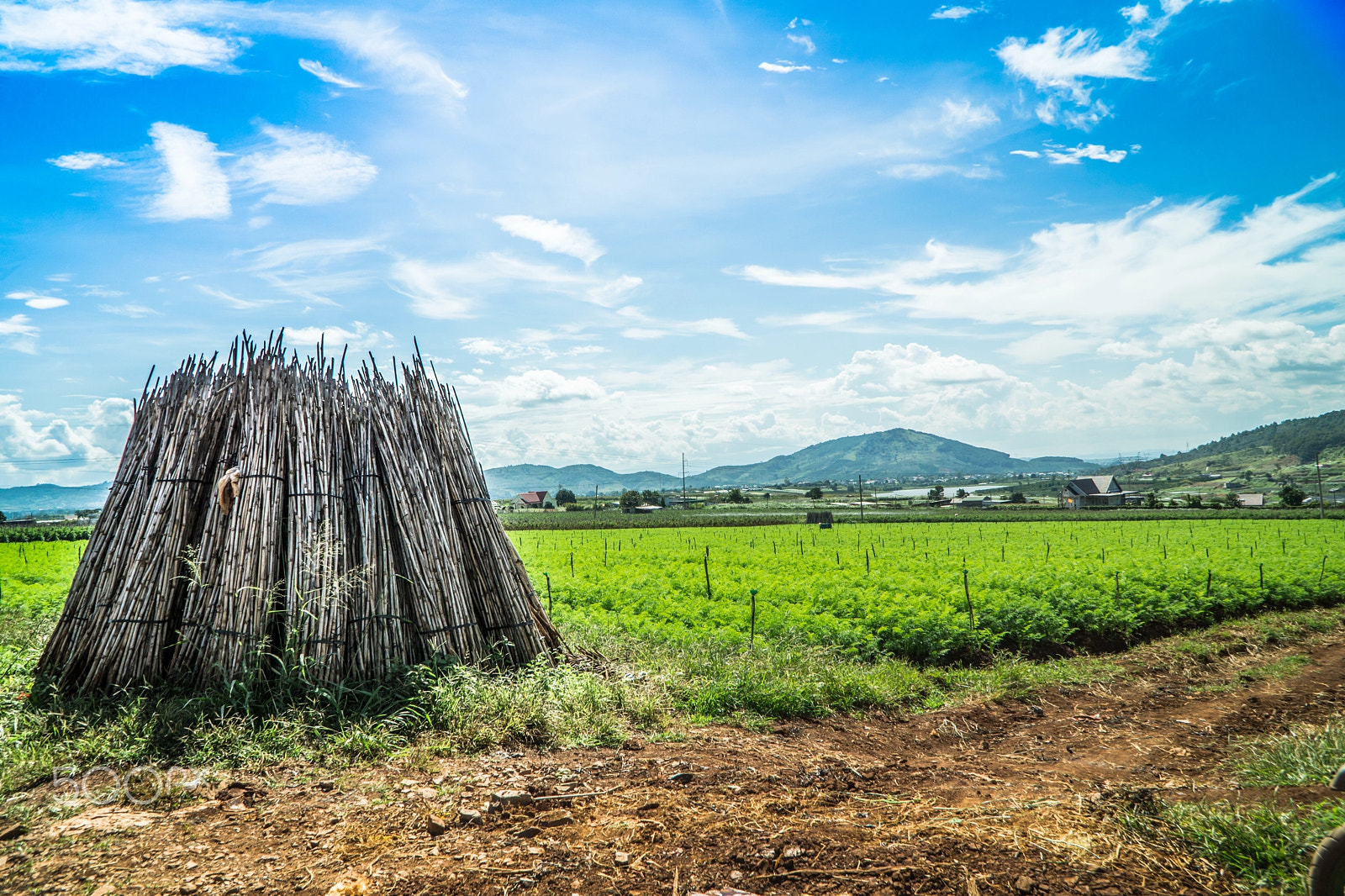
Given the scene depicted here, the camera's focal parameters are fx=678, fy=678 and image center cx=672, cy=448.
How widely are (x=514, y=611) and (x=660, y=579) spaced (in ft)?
25.4

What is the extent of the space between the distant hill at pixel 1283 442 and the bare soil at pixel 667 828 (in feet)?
544

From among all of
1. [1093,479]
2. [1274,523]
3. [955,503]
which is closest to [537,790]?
[1274,523]

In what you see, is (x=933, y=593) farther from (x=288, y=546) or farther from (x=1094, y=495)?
(x=1094, y=495)

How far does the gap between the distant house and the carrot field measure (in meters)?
63.6

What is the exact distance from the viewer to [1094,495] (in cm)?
8012

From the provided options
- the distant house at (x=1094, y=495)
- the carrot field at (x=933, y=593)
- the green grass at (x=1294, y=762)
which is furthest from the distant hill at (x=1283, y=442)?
the green grass at (x=1294, y=762)

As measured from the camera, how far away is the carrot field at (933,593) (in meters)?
9.88

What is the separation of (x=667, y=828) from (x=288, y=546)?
418 cm

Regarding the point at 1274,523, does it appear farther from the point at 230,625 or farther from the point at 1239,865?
the point at 230,625

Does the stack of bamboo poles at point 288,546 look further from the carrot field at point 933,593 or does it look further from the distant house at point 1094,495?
the distant house at point 1094,495

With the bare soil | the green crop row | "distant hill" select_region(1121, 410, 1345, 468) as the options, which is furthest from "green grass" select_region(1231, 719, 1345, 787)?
"distant hill" select_region(1121, 410, 1345, 468)

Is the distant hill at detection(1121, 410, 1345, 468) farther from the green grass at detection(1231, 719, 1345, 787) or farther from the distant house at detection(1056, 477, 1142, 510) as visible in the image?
the green grass at detection(1231, 719, 1345, 787)

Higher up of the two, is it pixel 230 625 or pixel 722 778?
pixel 230 625

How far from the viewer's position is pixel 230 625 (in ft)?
18.6
